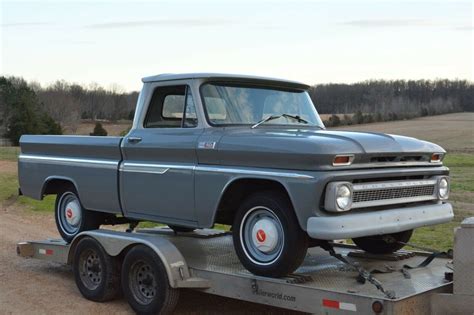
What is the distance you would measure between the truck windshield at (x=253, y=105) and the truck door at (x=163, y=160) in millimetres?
213

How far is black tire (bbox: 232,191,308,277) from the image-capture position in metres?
5.45

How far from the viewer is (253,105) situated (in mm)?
6723

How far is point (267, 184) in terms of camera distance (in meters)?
5.77

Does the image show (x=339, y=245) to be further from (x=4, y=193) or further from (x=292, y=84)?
(x=4, y=193)

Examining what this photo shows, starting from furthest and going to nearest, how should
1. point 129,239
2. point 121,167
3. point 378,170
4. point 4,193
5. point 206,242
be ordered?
point 4,193 → point 206,242 → point 121,167 → point 129,239 → point 378,170

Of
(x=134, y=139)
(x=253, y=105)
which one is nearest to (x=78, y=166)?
(x=134, y=139)

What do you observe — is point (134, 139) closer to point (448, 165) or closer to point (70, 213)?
point (70, 213)

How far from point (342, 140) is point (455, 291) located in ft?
4.86

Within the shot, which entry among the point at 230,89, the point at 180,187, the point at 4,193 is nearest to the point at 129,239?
the point at 180,187

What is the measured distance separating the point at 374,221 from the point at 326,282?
65 centimetres

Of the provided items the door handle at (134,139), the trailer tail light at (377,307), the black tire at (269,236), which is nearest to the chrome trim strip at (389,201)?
the black tire at (269,236)

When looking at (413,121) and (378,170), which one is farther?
(413,121)

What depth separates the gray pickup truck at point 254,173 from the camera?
17.5 ft

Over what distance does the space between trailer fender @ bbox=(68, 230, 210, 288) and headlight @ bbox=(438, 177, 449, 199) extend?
7.89 ft
